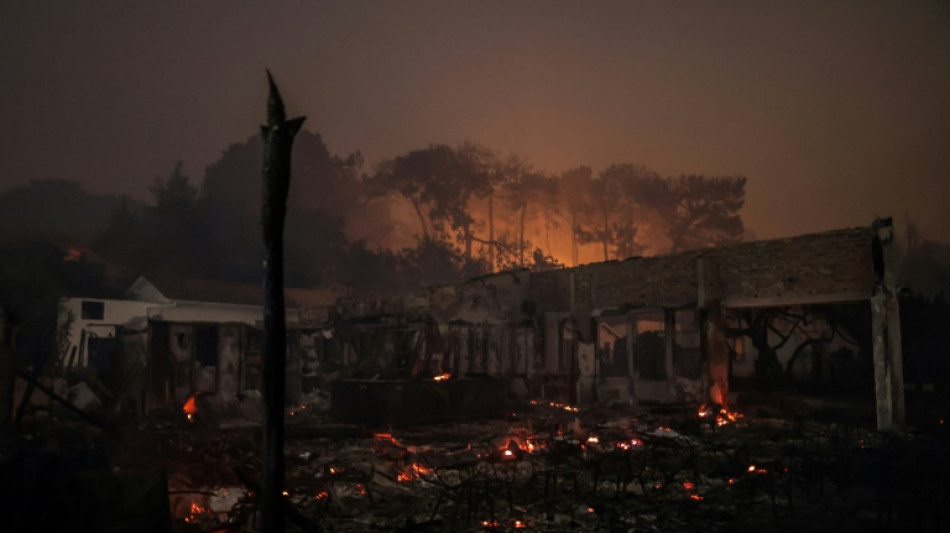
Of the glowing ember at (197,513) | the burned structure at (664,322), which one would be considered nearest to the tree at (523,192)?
the burned structure at (664,322)

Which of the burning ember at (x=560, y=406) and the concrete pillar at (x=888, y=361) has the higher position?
the concrete pillar at (x=888, y=361)

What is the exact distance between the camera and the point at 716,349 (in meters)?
20.2

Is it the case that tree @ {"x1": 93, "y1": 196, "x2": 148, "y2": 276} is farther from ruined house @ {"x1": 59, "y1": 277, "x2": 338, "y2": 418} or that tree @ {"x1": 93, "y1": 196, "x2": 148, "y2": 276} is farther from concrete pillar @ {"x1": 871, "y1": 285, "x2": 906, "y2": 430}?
concrete pillar @ {"x1": 871, "y1": 285, "x2": 906, "y2": 430}

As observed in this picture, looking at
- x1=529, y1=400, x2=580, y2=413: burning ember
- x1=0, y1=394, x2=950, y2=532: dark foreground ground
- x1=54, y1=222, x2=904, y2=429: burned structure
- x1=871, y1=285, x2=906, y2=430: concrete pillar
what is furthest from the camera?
x1=529, y1=400, x2=580, y2=413: burning ember

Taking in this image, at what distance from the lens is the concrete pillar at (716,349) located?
20.1 metres

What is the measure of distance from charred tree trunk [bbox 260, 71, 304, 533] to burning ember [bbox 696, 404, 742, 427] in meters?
15.2

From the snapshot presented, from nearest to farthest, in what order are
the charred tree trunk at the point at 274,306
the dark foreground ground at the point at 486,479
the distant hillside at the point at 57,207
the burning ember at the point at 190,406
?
1. the charred tree trunk at the point at 274,306
2. the dark foreground ground at the point at 486,479
3. the burning ember at the point at 190,406
4. the distant hillside at the point at 57,207

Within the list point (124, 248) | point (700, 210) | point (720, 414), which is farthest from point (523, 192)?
point (720, 414)

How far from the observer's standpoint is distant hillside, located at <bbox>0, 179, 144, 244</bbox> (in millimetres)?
76562

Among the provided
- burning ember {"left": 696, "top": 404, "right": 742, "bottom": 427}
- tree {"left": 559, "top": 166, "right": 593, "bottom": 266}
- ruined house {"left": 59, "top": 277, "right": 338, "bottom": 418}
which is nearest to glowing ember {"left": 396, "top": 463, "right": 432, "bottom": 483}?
ruined house {"left": 59, "top": 277, "right": 338, "bottom": 418}

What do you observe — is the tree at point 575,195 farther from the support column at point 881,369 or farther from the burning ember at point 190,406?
the burning ember at point 190,406

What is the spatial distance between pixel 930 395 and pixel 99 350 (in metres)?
38.0

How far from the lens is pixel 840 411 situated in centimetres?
2012

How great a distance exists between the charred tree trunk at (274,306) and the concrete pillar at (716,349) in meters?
17.6
